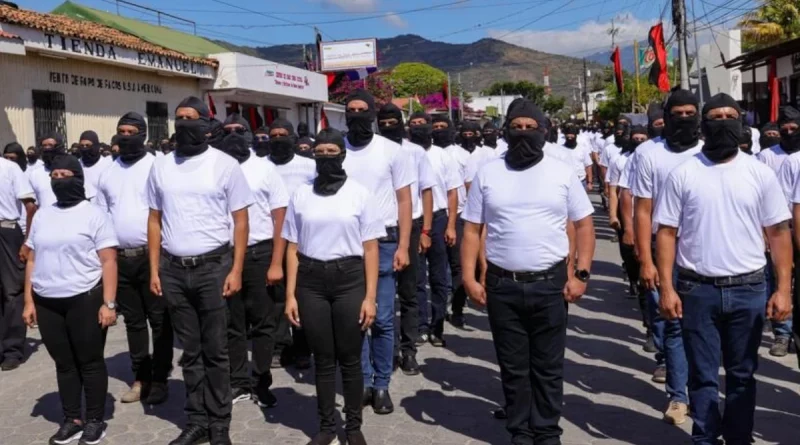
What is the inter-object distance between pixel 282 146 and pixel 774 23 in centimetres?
2901

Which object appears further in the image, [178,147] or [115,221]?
[115,221]

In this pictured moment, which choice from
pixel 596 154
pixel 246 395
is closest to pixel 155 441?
pixel 246 395

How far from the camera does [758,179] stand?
4219mm

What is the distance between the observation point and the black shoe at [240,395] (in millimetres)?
6109

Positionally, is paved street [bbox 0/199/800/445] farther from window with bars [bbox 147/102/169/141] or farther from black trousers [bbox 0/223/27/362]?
window with bars [bbox 147/102/169/141]

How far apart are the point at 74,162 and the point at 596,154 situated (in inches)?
608

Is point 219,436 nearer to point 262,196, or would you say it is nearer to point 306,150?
point 262,196

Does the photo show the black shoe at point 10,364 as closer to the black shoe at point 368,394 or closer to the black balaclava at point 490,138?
the black shoe at point 368,394

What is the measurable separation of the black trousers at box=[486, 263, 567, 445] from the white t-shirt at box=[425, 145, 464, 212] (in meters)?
3.14

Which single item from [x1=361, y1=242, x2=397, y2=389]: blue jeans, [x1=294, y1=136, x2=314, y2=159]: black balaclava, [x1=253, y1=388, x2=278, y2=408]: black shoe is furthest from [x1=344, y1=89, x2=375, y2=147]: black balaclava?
[x1=294, y1=136, x2=314, y2=159]: black balaclava

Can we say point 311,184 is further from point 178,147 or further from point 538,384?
point 538,384

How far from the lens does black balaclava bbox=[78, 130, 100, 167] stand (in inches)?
315

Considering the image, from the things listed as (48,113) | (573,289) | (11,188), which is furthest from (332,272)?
(48,113)

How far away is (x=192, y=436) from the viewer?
5176 mm
